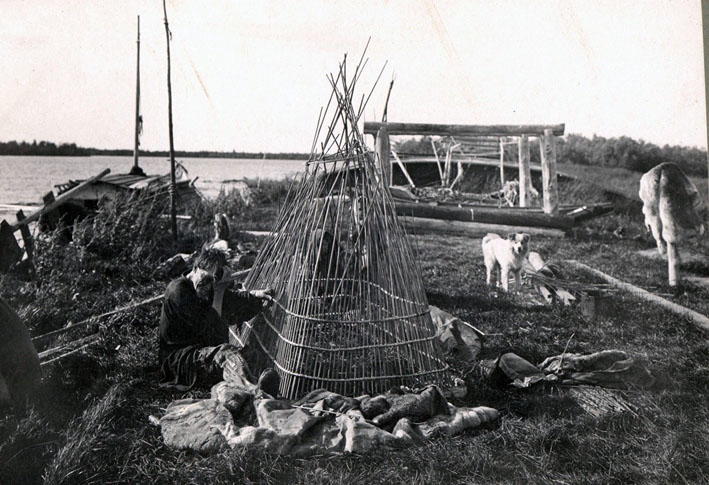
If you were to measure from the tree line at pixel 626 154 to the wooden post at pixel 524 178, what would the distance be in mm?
428

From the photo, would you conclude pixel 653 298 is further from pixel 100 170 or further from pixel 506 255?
pixel 100 170

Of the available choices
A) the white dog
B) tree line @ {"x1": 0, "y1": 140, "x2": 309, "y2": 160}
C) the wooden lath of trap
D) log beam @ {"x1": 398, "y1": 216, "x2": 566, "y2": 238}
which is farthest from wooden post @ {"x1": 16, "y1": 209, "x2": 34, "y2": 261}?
the white dog

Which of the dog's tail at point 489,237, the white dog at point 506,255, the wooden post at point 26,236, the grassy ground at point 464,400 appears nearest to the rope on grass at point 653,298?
the grassy ground at point 464,400

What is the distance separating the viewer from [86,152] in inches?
152

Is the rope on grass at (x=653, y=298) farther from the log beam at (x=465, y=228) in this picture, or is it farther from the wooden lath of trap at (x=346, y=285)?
the wooden lath of trap at (x=346, y=285)

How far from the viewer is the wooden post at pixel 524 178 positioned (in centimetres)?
506

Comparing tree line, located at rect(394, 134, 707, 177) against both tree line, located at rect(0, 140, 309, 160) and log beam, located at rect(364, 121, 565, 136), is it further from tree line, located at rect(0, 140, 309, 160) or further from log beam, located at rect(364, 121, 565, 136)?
tree line, located at rect(0, 140, 309, 160)

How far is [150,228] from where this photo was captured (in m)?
4.65

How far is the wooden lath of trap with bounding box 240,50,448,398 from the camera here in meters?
3.33

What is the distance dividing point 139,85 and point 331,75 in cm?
149

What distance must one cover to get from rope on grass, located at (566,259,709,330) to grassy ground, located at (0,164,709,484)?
53mm

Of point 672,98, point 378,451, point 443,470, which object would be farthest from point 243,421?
point 672,98

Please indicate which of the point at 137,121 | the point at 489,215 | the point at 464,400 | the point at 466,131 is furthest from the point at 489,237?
the point at 137,121

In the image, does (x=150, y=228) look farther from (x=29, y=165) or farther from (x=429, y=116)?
(x=429, y=116)
